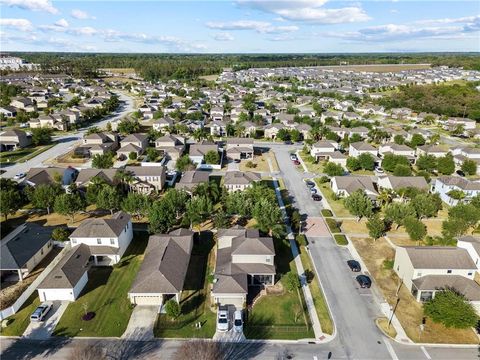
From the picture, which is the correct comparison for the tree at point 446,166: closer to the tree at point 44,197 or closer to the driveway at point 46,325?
the driveway at point 46,325

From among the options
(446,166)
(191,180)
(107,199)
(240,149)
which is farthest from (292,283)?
(446,166)

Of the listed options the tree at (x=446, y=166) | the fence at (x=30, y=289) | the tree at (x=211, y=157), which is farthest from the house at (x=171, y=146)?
the tree at (x=446, y=166)

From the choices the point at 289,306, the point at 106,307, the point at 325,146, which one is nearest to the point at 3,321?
the point at 106,307

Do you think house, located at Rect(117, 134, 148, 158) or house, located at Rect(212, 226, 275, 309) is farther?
house, located at Rect(117, 134, 148, 158)

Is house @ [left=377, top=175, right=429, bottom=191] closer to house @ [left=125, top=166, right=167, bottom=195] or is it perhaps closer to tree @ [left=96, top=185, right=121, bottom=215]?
house @ [left=125, top=166, right=167, bottom=195]

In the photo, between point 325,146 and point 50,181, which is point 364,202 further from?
point 50,181

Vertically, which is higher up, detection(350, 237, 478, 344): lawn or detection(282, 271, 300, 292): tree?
detection(282, 271, 300, 292): tree

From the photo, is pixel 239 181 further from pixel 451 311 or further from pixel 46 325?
pixel 451 311

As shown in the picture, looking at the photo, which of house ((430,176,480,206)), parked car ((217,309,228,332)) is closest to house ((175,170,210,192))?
parked car ((217,309,228,332))
